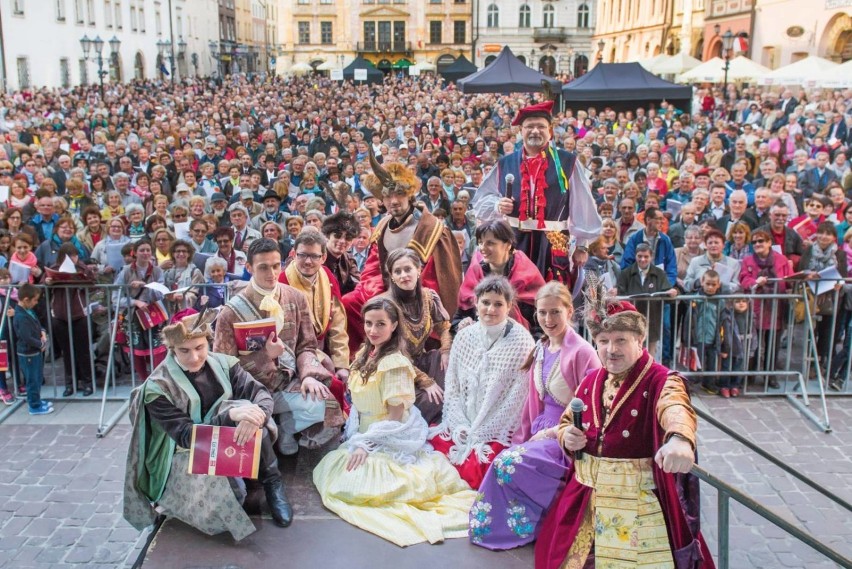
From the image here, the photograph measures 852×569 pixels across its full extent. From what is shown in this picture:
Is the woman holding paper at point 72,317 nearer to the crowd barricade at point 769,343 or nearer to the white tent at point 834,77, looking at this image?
the crowd barricade at point 769,343

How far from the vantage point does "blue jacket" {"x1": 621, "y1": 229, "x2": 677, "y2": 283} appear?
25.6 feet

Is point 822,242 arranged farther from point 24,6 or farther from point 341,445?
point 24,6

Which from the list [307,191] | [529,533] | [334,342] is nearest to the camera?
[529,533]

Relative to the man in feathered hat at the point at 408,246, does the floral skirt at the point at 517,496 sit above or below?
below

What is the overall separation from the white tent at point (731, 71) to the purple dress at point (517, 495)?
21.0 meters

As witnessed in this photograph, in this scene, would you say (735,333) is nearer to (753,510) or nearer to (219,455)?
(753,510)

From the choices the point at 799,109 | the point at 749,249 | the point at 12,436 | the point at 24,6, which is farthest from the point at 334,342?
the point at 24,6

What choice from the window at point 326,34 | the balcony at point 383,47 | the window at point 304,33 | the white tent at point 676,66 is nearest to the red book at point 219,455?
the white tent at point 676,66

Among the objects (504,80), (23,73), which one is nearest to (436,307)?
(504,80)

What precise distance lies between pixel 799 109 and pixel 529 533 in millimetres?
17327

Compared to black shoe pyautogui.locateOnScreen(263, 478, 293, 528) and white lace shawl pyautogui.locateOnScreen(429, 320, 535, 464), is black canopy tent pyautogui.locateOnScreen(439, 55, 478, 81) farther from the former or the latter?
black shoe pyautogui.locateOnScreen(263, 478, 293, 528)

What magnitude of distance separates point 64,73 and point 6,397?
33.3 metres

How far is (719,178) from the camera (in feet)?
33.2

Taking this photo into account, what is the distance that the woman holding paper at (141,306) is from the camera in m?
7.26
